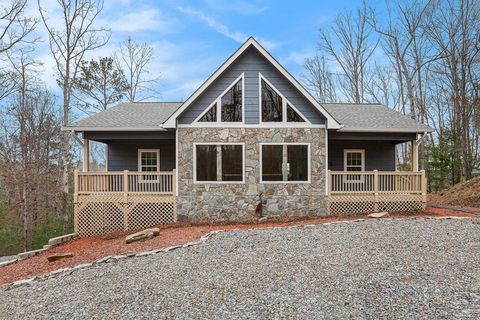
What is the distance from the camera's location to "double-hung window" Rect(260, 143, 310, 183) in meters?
12.7

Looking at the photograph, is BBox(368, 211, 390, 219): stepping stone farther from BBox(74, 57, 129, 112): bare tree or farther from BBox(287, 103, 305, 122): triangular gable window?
BBox(74, 57, 129, 112): bare tree

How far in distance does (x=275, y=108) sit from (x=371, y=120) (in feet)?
14.3

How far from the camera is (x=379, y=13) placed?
28297mm

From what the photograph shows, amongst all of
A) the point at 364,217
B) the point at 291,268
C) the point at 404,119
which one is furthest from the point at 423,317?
the point at 404,119

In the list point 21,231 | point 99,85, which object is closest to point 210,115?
point 21,231

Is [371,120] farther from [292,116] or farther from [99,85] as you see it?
[99,85]

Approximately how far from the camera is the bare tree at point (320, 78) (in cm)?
3238

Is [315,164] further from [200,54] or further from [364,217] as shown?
[200,54]

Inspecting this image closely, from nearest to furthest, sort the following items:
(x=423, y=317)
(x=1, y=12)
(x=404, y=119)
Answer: (x=423, y=317)
(x=404, y=119)
(x=1, y=12)

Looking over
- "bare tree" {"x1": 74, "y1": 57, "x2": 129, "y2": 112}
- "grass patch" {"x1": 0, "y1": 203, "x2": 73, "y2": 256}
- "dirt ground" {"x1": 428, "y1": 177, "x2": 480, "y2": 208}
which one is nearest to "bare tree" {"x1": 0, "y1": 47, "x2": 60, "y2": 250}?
"grass patch" {"x1": 0, "y1": 203, "x2": 73, "y2": 256}

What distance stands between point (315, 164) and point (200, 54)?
14.8 metres

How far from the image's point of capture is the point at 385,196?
13.2 metres

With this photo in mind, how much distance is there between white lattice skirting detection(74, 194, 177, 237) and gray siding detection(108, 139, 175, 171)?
241cm

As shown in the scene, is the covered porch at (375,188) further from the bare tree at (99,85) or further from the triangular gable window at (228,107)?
the bare tree at (99,85)
